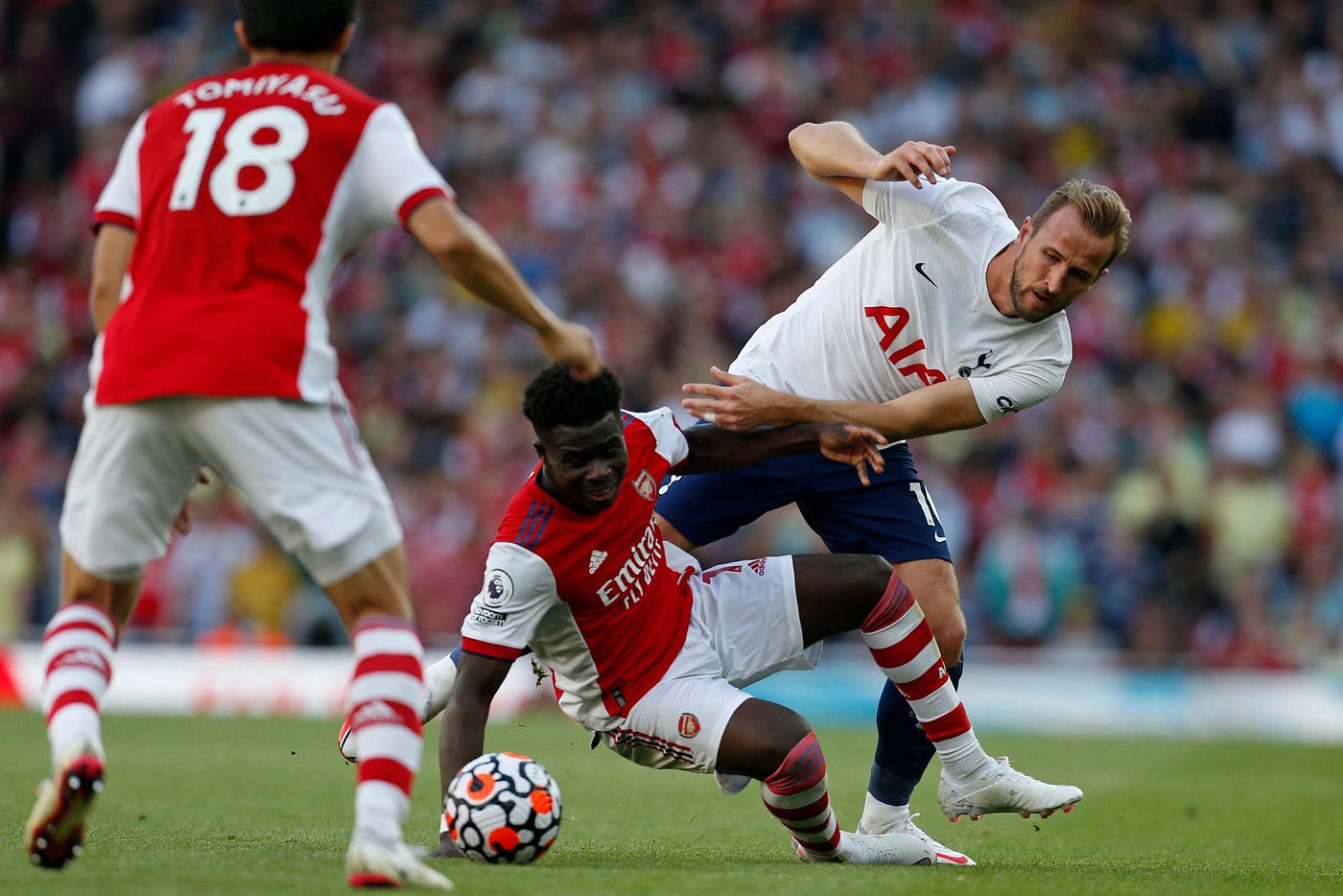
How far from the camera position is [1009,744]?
501 inches

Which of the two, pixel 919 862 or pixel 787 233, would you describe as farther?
pixel 787 233

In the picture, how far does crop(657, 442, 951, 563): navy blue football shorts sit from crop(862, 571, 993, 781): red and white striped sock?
1.63ft

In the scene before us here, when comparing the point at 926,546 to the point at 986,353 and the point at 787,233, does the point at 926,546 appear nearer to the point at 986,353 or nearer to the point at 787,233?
the point at 986,353

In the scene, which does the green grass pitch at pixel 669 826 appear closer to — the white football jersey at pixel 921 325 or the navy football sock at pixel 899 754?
the navy football sock at pixel 899 754

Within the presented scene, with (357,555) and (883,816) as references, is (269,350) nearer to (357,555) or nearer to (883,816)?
(357,555)

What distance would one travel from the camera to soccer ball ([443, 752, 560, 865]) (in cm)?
529

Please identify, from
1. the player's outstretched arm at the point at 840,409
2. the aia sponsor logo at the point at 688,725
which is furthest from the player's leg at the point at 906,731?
the aia sponsor logo at the point at 688,725

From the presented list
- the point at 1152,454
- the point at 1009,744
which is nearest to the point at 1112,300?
the point at 1152,454

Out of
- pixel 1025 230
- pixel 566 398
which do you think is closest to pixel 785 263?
pixel 1025 230

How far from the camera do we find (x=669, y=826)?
7.18 m

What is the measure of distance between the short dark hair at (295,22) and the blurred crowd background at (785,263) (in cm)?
1038

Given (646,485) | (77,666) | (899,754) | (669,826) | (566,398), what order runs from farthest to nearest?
1. (669,826)
2. (899,754)
3. (646,485)
4. (566,398)
5. (77,666)

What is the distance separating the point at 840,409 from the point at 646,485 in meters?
0.89

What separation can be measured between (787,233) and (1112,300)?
3.41 m
